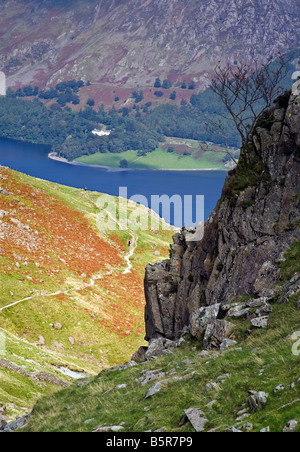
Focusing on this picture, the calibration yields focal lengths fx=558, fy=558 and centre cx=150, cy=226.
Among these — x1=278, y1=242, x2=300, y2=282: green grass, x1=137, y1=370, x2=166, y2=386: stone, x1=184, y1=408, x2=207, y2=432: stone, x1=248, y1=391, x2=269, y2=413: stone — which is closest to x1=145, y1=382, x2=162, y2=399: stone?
x1=137, y1=370, x2=166, y2=386: stone

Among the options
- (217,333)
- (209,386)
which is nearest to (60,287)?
(217,333)

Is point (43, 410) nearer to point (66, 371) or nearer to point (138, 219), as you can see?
point (66, 371)

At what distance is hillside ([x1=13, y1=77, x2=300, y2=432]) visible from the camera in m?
19.5

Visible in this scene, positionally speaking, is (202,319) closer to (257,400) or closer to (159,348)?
(159,348)

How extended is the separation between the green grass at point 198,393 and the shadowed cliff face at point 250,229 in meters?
6.34

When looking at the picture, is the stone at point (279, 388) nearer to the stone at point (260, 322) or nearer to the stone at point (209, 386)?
the stone at point (209, 386)

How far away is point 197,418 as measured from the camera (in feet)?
62.0

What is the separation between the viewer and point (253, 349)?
24.8 m

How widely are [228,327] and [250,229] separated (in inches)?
426

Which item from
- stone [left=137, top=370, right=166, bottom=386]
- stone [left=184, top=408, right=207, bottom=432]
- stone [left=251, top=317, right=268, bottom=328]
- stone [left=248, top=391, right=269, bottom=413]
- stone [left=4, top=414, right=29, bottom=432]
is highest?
stone [left=248, top=391, right=269, bottom=413]

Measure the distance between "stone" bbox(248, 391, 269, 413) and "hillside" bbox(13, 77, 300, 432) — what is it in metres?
0.04

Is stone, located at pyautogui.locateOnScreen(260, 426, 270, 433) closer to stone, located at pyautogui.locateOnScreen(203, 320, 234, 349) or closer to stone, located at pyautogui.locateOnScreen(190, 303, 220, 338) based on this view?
stone, located at pyautogui.locateOnScreen(203, 320, 234, 349)
